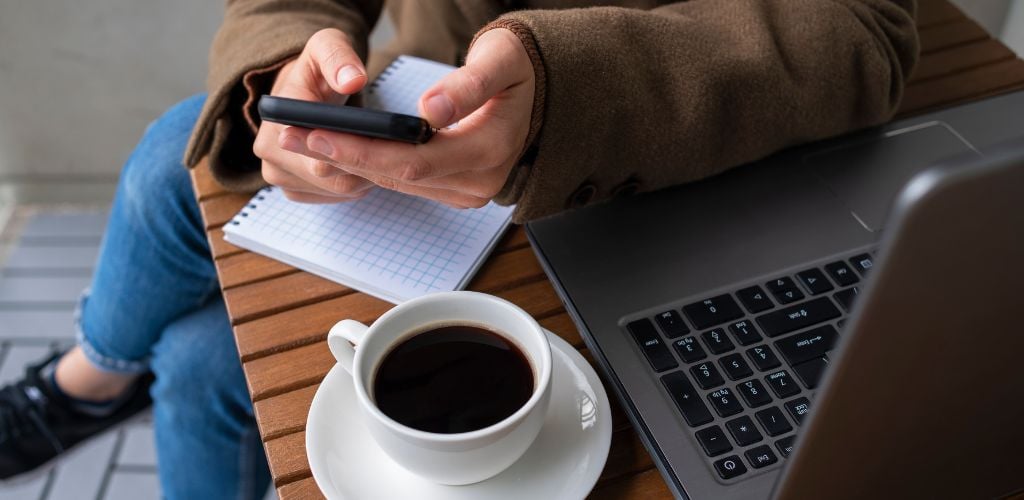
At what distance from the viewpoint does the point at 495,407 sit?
1.62ft

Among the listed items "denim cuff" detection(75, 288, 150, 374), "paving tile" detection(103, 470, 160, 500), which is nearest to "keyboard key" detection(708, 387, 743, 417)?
"denim cuff" detection(75, 288, 150, 374)

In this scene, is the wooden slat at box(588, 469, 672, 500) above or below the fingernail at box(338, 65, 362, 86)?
below

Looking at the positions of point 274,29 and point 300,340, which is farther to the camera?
point 274,29

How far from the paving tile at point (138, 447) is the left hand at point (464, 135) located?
105 centimetres

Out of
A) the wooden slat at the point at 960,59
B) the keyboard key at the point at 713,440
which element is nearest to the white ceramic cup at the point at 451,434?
the keyboard key at the point at 713,440

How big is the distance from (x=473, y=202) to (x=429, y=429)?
0.68 feet

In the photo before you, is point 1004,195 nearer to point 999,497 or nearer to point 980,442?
point 980,442

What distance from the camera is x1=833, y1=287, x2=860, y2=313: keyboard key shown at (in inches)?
23.2

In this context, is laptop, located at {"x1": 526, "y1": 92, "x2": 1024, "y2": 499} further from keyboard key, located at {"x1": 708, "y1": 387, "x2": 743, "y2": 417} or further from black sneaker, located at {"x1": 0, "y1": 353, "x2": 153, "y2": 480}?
black sneaker, located at {"x1": 0, "y1": 353, "x2": 153, "y2": 480}

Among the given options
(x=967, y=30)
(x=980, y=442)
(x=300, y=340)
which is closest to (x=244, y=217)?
(x=300, y=340)

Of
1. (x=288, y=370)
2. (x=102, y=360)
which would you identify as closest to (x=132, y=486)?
(x=102, y=360)

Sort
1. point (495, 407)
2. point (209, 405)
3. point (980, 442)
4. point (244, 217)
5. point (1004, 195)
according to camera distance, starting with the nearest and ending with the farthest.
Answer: point (1004, 195), point (980, 442), point (495, 407), point (244, 217), point (209, 405)

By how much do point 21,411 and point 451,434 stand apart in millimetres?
895

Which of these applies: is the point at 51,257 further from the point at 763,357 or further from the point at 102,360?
the point at 763,357
